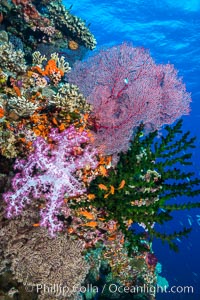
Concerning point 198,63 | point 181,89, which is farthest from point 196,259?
point 181,89

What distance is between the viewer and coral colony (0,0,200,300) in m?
4.07

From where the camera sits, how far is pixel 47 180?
407 cm

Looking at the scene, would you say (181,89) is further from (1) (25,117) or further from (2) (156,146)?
(1) (25,117)

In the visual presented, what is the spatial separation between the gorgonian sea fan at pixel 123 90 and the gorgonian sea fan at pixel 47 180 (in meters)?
1.10

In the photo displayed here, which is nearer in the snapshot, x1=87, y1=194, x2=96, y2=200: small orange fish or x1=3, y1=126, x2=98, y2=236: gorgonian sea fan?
x1=3, y1=126, x2=98, y2=236: gorgonian sea fan

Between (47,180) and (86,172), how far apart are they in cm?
88

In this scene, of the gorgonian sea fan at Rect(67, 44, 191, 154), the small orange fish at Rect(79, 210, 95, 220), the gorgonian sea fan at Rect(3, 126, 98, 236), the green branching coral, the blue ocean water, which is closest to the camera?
the gorgonian sea fan at Rect(3, 126, 98, 236)

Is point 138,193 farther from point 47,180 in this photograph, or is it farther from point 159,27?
point 159,27

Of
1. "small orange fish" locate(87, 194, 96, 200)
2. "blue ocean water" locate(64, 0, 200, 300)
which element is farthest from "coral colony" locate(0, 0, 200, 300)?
"blue ocean water" locate(64, 0, 200, 300)

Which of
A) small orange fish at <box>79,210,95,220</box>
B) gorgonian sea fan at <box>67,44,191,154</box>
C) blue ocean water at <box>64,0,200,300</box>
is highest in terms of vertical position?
blue ocean water at <box>64,0,200,300</box>

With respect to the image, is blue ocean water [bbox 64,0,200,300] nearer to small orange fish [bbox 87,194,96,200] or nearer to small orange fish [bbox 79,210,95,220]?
Answer: small orange fish [bbox 79,210,95,220]

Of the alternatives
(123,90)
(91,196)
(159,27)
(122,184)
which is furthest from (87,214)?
(159,27)

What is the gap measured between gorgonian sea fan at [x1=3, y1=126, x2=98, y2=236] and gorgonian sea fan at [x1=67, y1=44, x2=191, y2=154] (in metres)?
1.10

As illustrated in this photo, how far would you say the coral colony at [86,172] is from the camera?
407 cm
